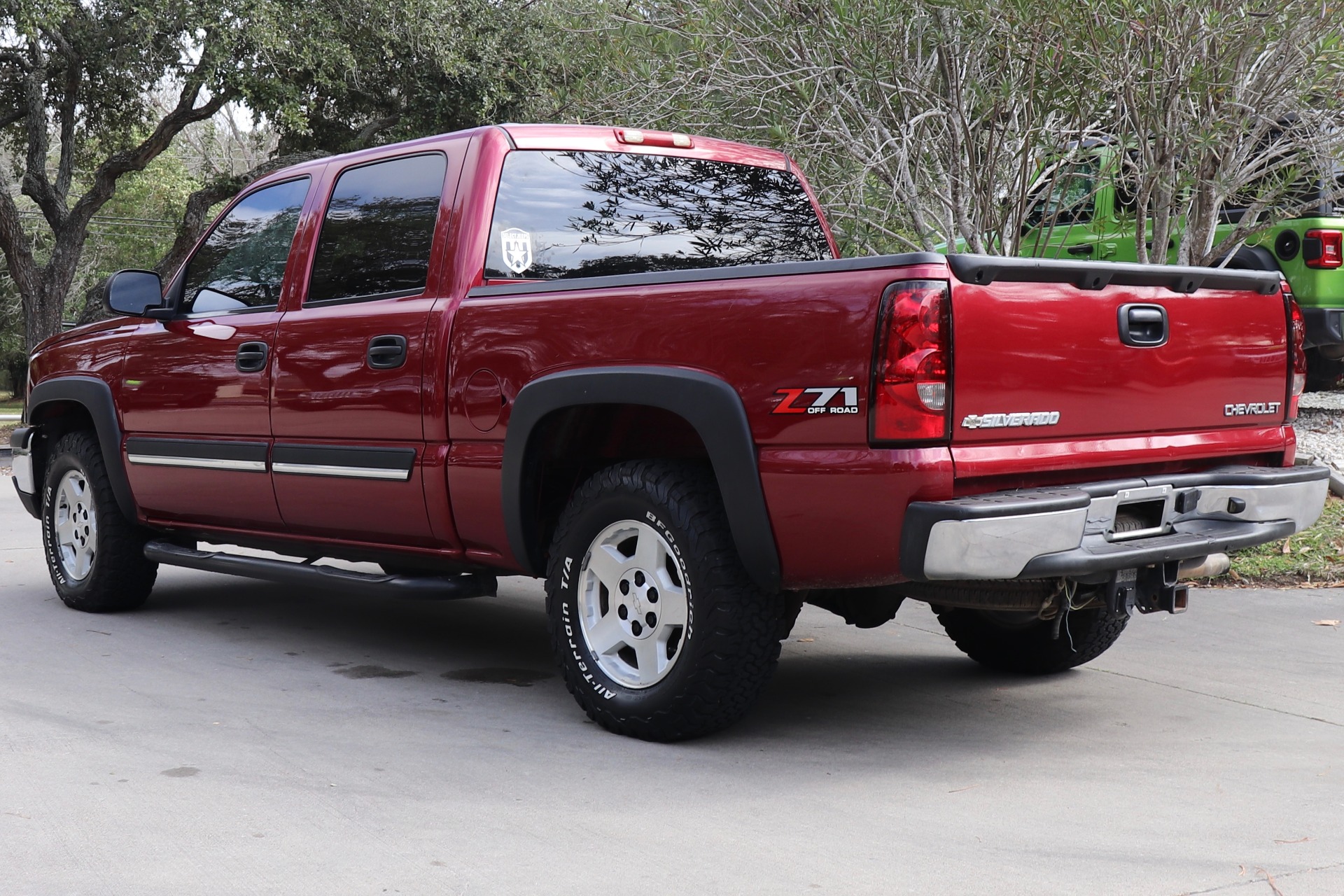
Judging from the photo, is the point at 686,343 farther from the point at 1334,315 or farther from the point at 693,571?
the point at 1334,315

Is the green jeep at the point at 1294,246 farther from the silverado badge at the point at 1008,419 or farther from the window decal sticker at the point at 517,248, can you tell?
the silverado badge at the point at 1008,419

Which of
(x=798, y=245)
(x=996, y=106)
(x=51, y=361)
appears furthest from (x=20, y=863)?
(x=996, y=106)

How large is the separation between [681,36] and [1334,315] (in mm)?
4877

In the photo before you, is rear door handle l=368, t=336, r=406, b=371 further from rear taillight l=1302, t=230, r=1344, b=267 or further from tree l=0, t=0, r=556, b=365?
tree l=0, t=0, r=556, b=365

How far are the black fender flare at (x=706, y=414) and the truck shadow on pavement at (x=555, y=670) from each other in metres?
0.77

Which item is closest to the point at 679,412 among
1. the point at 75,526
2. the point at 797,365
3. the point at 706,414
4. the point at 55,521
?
the point at 706,414

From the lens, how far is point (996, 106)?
8414 mm

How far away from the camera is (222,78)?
18094mm

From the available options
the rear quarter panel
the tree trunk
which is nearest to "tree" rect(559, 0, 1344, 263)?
the rear quarter panel

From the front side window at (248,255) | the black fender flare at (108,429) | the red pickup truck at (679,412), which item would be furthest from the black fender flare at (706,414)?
the black fender flare at (108,429)

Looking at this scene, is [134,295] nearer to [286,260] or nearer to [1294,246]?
[286,260]

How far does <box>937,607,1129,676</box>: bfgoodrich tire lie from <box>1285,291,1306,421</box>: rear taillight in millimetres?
974

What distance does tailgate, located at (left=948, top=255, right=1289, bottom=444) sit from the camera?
3.81 m

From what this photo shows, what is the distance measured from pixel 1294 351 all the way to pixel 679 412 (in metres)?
2.12
